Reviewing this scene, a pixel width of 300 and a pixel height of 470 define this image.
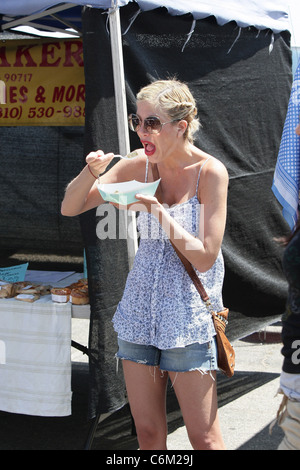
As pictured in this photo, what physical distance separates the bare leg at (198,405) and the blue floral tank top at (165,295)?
128mm

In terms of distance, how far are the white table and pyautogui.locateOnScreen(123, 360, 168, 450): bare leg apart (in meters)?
0.88

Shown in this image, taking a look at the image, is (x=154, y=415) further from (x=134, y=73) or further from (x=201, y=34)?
(x=201, y=34)

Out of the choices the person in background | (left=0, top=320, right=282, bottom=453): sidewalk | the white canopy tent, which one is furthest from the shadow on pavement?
the person in background

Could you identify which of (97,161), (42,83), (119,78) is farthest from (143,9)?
(42,83)

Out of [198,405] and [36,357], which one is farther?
[36,357]

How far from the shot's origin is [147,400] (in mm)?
2367

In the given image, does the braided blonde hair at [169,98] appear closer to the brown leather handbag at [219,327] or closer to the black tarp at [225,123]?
the brown leather handbag at [219,327]

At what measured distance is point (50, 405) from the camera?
3264 millimetres

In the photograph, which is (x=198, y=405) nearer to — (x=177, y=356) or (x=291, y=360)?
(x=177, y=356)

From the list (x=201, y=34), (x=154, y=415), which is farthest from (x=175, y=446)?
(x=201, y=34)

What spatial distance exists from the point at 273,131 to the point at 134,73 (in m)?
1.40

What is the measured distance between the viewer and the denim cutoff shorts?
229 centimetres

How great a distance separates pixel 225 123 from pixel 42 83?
1.47 meters

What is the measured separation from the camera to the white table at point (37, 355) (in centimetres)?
322
